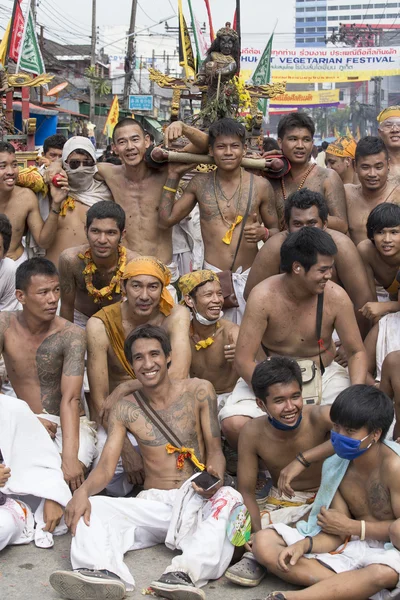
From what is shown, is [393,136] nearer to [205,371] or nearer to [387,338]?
[387,338]

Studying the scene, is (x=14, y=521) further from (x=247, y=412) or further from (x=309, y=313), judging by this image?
(x=309, y=313)

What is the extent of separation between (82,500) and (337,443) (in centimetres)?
135

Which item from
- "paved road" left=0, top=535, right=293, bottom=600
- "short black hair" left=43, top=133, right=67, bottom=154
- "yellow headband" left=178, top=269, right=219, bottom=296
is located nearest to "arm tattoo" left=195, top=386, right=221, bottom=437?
"paved road" left=0, top=535, right=293, bottom=600

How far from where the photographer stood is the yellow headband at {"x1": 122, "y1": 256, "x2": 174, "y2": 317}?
16.7 ft

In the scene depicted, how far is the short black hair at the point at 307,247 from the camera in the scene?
4.72 metres

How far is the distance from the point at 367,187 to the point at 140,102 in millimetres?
29533

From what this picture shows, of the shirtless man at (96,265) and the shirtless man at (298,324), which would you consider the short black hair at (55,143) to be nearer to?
the shirtless man at (96,265)

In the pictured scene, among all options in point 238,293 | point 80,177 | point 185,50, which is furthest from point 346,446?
point 185,50

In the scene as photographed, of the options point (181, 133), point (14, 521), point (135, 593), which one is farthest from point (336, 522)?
point (181, 133)

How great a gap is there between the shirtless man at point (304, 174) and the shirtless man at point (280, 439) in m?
2.23

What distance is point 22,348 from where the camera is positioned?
504cm

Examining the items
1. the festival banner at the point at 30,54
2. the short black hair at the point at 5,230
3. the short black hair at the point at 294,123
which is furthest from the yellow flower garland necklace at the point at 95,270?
the festival banner at the point at 30,54

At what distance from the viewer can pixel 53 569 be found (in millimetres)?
4070

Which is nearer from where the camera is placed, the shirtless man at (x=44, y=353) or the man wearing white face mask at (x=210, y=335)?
the shirtless man at (x=44, y=353)
